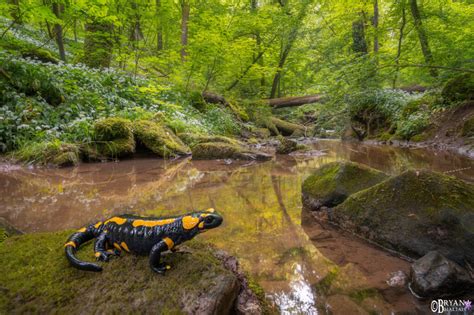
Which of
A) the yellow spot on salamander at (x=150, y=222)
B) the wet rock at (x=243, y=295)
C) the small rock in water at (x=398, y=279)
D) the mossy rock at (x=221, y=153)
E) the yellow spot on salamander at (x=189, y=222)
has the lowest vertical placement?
the mossy rock at (x=221, y=153)

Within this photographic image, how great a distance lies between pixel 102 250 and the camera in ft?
6.99

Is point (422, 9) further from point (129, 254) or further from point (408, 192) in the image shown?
point (129, 254)

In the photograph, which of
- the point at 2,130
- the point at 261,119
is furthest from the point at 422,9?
the point at 2,130

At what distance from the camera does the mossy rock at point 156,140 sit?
923 cm

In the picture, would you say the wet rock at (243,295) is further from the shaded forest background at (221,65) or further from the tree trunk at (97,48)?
the tree trunk at (97,48)

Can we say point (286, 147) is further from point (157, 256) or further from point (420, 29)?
point (157, 256)

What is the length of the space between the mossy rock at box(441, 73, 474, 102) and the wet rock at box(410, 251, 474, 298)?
10.3m

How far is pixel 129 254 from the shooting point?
2.11 metres

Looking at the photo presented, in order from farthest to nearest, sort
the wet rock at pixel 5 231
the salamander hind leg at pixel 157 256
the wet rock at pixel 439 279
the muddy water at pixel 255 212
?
the wet rock at pixel 5 231, the muddy water at pixel 255 212, the wet rock at pixel 439 279, the salamander hind leg at pixel 157 256

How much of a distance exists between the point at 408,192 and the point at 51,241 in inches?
138

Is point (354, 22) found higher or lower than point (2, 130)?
higher

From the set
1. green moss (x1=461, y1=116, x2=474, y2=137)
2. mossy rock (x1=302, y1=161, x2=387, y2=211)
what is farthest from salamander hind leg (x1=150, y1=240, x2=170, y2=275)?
green moss (x1=461, y1=116, x2=474, y2=137)

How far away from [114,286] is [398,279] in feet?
7.39

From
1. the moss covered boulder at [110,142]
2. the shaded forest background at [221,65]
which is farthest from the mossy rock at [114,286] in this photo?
the shaded forest background at [221,65]
